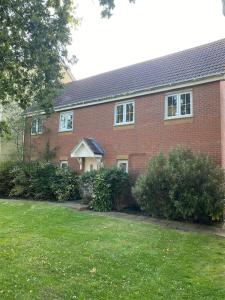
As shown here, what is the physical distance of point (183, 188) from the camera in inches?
500

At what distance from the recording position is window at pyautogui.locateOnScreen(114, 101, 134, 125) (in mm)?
18328

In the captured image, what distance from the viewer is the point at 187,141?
15438 millimetres

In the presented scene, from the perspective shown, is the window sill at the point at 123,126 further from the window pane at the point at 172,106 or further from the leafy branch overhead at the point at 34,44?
the leafy branch overhead at the point at 34,44

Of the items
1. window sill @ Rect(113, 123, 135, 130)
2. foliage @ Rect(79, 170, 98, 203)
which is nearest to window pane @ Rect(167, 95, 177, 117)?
window sill @ Rect(113, 123, 135, 130)

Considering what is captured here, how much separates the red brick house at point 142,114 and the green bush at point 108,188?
1721 mm

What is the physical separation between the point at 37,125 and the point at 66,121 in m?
3.35

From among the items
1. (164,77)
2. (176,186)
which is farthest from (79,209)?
(164,77)

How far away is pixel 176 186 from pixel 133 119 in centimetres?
638

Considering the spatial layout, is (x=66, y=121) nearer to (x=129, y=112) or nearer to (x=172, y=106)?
(x=129, y=112)

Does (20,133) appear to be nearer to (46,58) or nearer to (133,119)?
(133,119)

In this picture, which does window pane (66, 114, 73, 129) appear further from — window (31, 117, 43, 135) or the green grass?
the green grass

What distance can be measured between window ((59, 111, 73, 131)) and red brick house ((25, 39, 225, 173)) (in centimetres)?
7

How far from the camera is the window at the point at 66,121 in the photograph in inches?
880

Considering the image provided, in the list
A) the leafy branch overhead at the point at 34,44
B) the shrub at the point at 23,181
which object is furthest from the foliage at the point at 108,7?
the shrub at the point at 23,181
